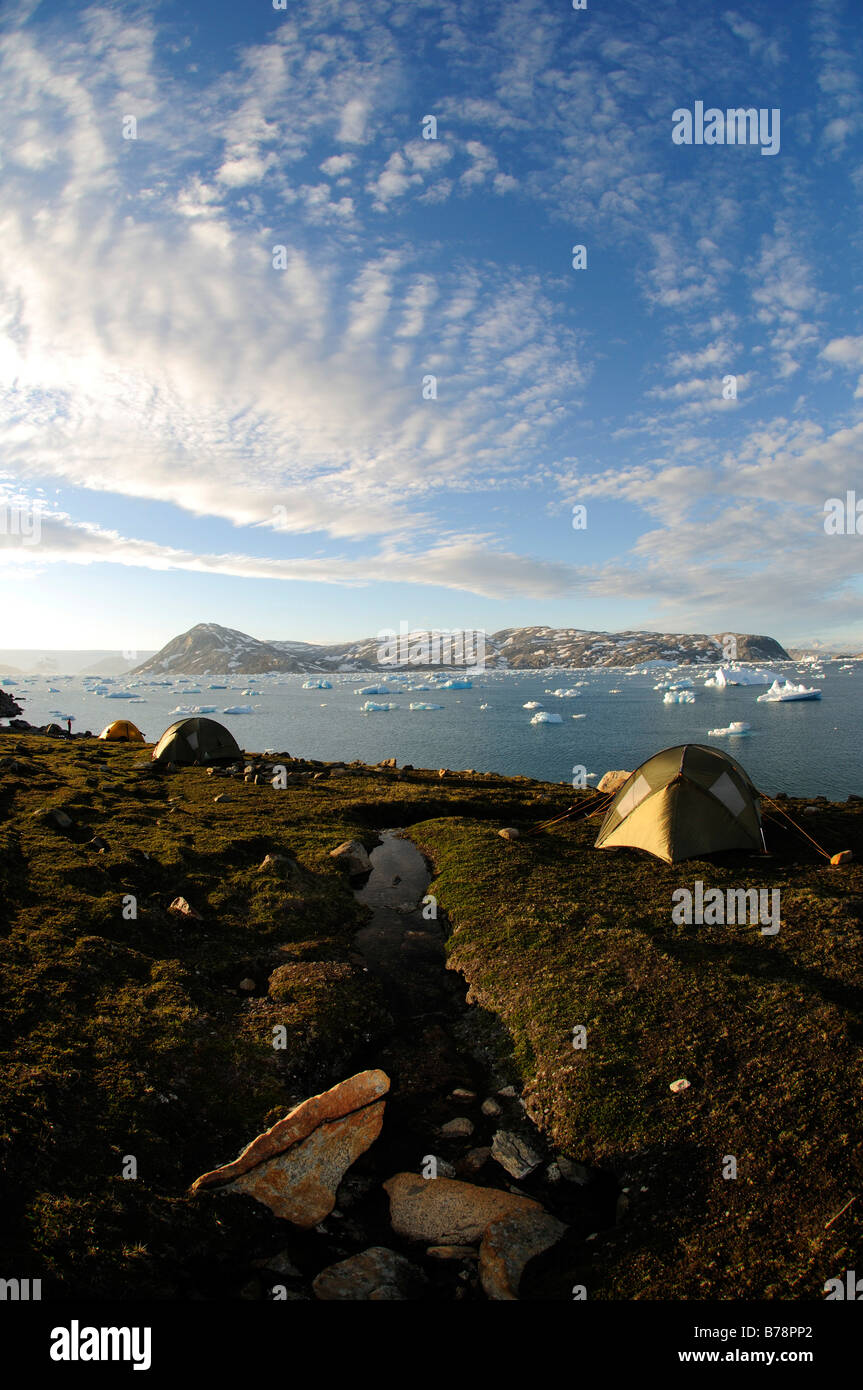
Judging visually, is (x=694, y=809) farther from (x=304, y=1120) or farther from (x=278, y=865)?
(x=304, y=1120)

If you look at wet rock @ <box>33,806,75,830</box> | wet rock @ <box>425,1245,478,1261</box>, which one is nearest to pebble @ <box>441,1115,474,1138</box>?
wet rock @ <box>425,1245,478,1261</box>

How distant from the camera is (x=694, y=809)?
56.4 feet

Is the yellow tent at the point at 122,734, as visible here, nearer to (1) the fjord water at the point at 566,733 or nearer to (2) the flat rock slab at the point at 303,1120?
(1) the fjord water at the point at 566,733

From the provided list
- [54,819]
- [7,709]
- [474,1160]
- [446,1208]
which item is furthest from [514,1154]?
[7,709]

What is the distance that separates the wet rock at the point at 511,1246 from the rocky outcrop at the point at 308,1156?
211 cm

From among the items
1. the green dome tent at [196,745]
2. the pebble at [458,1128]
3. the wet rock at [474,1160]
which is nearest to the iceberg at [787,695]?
the green dome tent at [196,745]

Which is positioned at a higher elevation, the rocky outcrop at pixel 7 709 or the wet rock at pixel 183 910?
the rocky outcrop at pixel 7 709

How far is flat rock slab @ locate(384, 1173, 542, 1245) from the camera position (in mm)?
7043

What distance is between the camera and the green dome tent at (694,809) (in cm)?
1712

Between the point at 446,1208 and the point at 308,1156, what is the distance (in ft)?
6.25

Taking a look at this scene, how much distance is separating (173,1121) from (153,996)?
116 inches

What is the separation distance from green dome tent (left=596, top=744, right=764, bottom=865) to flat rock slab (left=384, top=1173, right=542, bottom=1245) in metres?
11.4

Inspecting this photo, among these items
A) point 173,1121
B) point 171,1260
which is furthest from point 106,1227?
point 173,1121

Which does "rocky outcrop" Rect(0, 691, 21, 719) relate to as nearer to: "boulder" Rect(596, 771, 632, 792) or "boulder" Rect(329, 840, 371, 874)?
"boulder" Rect(329, 840, 371, 874)
